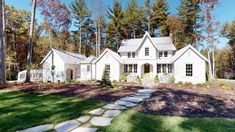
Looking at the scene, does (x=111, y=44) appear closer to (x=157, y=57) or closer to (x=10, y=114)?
(x=157, y=57)

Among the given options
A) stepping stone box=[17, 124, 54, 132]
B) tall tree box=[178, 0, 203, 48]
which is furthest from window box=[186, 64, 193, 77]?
stepping stone box=[17, 124, 54, 132]

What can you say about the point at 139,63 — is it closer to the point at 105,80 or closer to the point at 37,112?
the point at 105,80

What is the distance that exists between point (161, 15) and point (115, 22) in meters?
8.26

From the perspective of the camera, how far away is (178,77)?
725 inches

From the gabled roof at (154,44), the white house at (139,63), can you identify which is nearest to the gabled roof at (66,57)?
the white house at (139,63)

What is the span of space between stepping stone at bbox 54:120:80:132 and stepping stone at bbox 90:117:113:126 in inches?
15.2

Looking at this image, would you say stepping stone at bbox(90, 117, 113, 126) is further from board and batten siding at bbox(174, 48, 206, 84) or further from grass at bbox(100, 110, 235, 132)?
board and batten siding at bbox(174, 48, 206, 84)

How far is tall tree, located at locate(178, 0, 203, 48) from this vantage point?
86.9 ft

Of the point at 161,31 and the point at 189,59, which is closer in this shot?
the point at 189,59

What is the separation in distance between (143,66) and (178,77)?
4.73 metres

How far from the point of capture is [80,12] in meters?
30.4

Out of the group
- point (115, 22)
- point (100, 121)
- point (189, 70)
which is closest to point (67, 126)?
point (100, 121)

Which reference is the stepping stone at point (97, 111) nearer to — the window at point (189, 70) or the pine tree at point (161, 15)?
the window at point (189, 70)

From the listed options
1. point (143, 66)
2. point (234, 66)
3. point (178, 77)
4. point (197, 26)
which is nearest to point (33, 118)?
point (178, 77)
